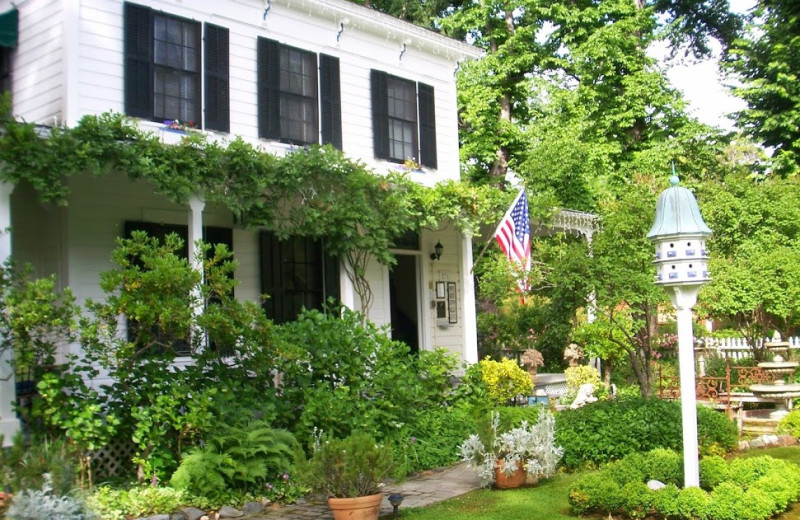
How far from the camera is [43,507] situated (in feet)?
19.0

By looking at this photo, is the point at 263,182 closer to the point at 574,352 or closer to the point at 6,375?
the point at 6,375

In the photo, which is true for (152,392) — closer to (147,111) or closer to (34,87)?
(147,111)

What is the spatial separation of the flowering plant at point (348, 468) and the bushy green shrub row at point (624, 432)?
319 centimetres

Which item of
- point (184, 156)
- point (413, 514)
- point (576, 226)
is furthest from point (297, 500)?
point (576, 226)

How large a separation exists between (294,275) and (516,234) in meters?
3.68

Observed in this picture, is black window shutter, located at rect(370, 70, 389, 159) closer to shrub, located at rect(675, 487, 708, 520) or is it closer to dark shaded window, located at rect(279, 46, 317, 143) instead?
dark shaded window, located at rect(279, 46, 317, 143)

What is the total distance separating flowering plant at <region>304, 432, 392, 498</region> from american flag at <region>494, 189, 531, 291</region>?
18.8ft

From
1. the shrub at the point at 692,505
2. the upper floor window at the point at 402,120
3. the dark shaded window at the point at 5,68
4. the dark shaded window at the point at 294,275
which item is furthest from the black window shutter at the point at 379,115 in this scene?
the shrub at the point at 692,505

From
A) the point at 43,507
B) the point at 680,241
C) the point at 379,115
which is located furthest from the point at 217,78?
the point at 43,507

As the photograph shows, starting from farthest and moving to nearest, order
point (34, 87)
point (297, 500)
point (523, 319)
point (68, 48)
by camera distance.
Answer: point (523, 319)
point (34, 87)
point (68, 48)
point (297, 500)

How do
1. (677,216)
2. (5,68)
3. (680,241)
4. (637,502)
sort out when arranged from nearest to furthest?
(637,502)
(680,241)
(677,216)
(5,68)

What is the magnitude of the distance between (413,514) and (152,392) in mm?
2891

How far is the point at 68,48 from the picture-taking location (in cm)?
948

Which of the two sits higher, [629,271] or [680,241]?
[680,241]
